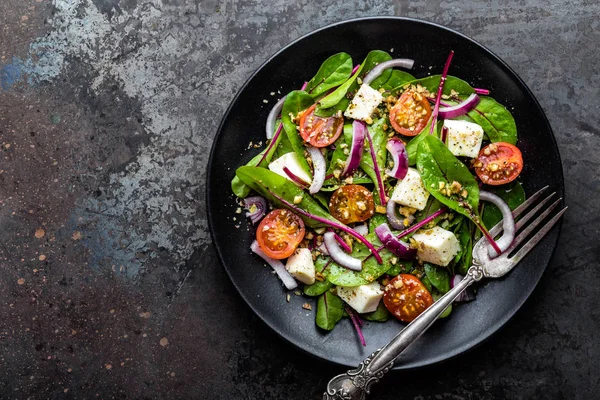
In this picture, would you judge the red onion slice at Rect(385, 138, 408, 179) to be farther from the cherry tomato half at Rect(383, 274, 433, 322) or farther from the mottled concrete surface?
the mottled concrete surface

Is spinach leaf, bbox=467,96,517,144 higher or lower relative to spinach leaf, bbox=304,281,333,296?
higher

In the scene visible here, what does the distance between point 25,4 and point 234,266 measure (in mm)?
1623

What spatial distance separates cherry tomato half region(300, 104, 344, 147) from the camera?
7.64 ft

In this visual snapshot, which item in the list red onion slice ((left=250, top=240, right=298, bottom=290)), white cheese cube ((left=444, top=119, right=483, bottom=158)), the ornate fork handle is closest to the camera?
the ornate fork handle

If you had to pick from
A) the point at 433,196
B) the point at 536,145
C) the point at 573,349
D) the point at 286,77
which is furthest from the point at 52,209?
the point at 573,349

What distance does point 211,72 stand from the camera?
2.61 meters

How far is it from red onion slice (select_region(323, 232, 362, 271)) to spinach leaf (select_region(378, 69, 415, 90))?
0.66m

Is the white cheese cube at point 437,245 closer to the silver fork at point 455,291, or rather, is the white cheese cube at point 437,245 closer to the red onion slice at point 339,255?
A: the silver fork at point 455,291

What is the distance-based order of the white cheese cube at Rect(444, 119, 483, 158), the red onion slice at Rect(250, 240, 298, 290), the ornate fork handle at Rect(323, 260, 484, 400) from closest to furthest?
the ornate fork handle at Rect(323, 260, 484, 400) → the white cheese cube at Rect(444, 119, 483, 158) → the red onion slice at Rect(250, 240, 298, 290)

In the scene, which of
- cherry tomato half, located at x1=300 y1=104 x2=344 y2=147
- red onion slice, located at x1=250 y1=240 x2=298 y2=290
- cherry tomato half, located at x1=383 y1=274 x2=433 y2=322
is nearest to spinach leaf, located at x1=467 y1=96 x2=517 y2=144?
cherry tomato half, located at x1=300 y1=104 x2=344 y2=147

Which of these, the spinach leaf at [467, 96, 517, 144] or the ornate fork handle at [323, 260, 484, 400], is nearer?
the ornate fork handle at [323, 260, 484, 400]

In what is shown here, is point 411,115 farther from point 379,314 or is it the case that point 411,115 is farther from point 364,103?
point 379,314

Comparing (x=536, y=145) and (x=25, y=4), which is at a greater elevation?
(x=25, y=4)

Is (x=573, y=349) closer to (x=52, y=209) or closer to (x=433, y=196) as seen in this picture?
(x=433, y=196)
